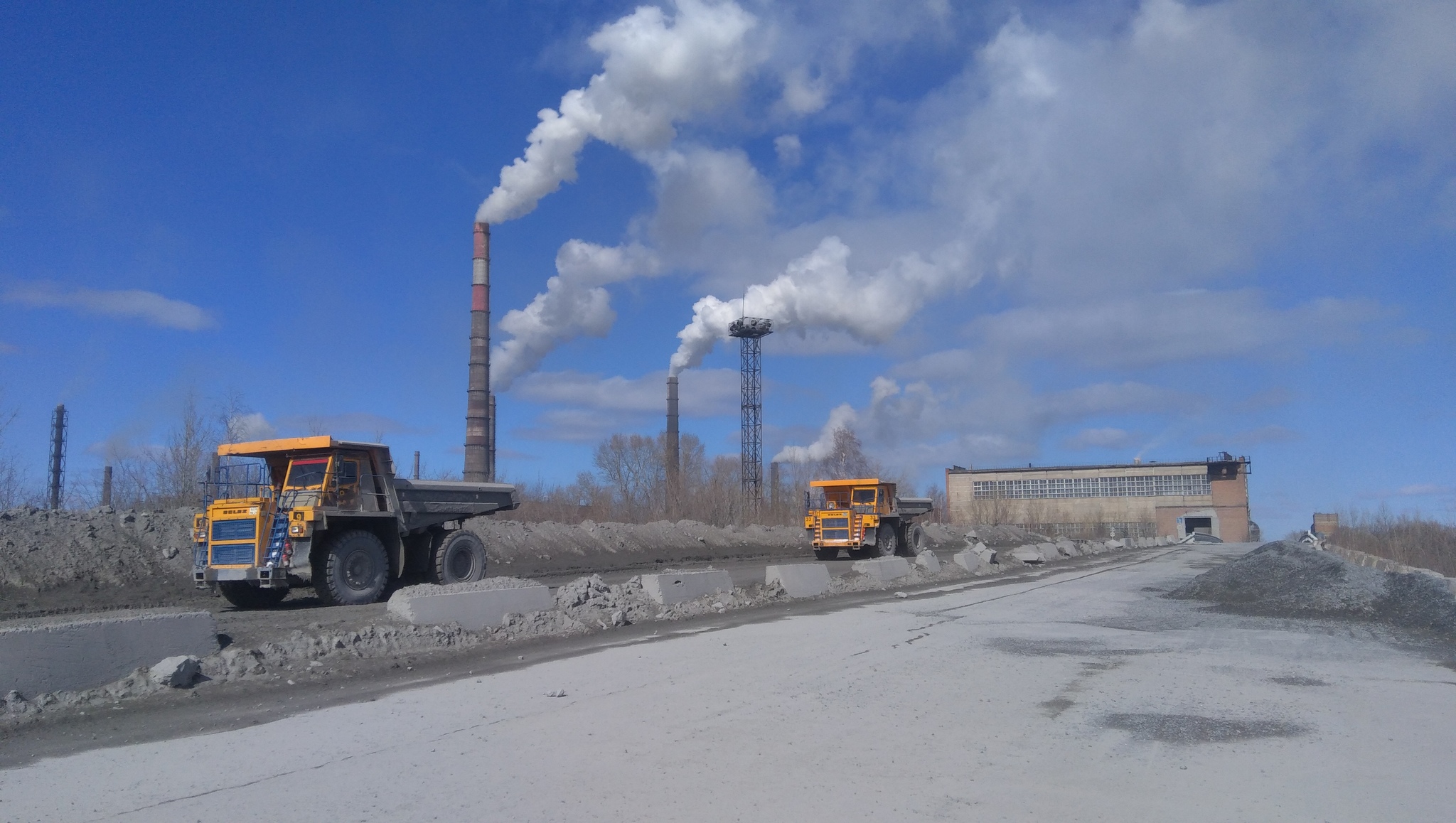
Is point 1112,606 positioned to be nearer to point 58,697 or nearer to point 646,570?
point 646,570

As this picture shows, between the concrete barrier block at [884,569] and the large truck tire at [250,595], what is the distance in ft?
41.1

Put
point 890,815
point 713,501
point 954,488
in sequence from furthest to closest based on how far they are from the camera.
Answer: point 954,488
point 713,501
point 890,815

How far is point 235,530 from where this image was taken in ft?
48.5

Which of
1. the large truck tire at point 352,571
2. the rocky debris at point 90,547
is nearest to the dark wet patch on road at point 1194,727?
the large truck tire at point 352,571

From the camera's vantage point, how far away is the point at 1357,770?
20.3 ft

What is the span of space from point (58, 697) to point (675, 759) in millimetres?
6113

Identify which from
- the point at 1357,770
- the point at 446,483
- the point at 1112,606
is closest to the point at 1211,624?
the point at 1112,606

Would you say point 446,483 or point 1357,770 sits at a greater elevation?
point 446,483

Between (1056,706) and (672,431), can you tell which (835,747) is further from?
(672,431)

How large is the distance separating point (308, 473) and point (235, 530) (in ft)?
5.02

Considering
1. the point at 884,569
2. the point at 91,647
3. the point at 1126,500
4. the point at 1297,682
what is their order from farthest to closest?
1. the point at 1126,500
2. the point at 884,569
3. the point at 1297,682
4. the point at 91,647

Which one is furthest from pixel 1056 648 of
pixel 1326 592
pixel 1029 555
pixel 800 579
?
pixel 1029 555

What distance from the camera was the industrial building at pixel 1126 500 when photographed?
276ft

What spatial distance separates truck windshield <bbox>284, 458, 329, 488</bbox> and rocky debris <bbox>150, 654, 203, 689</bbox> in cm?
666
